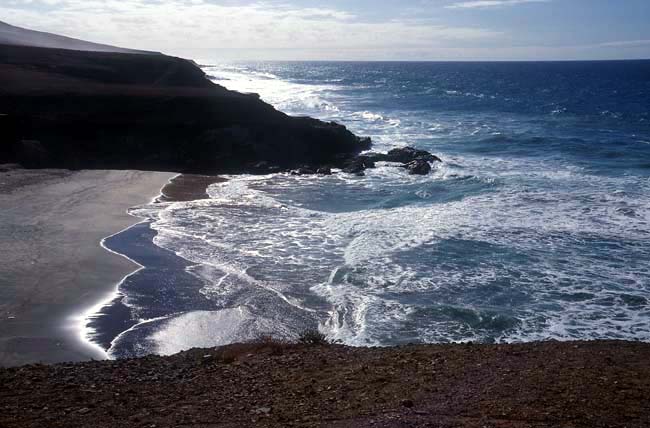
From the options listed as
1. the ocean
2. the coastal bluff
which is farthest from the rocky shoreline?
the ocean

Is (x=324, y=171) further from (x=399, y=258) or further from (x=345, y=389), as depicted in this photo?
(x=345, y=389)

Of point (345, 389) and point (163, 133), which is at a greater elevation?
point (163, 133)

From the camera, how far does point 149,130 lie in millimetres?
35844

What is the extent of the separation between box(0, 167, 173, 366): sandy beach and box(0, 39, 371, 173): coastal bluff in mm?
3300

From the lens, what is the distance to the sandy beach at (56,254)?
42.2 feet

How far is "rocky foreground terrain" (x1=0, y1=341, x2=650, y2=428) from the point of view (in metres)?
8.10

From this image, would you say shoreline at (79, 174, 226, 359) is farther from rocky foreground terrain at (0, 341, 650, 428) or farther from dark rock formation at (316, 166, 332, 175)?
dark rock formation at (316, 166, 332, 175)

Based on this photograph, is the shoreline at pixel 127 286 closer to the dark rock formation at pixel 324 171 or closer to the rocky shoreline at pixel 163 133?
the rocky shoreline at pixel 163 133

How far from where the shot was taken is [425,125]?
5600 cm

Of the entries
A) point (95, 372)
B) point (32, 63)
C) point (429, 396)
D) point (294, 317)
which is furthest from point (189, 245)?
point (32, 63)

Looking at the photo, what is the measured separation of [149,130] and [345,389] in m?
29.5

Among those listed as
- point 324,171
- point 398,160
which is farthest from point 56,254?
point 398,160

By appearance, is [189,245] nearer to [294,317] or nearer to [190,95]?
[294,317]

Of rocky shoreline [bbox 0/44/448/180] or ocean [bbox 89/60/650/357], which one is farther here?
rocky shoreline [bbox 0/44/448/180]
